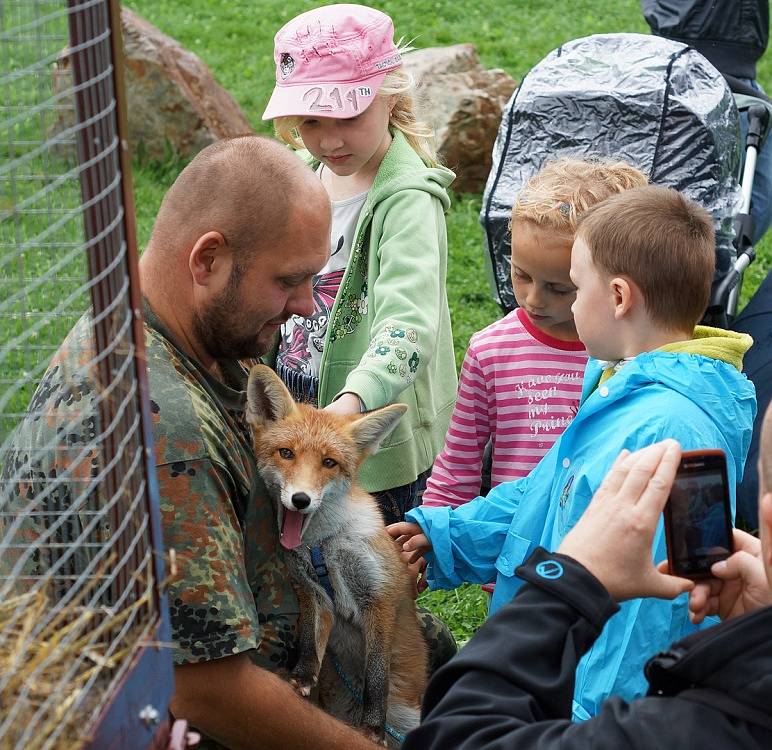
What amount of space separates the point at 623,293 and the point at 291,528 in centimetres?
105

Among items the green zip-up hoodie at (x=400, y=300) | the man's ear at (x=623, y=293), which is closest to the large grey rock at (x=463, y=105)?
the green zip-up hoodie at (x=400, y=300)

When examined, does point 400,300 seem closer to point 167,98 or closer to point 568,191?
point 568,191

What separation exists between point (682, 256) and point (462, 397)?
1.14 m

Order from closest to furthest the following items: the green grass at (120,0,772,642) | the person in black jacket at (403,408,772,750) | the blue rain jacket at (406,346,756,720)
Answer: the person in black jacket at (403,408,772,750) → the blue rain jacket at (406,346,756,720) → the green grass at (120,0,772,642)

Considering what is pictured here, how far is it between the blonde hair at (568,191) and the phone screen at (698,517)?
1.44 meters

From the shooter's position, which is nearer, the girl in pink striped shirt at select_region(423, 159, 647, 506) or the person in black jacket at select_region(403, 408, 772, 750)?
the person in black jacket at select_region(403, 408, 772, 750)

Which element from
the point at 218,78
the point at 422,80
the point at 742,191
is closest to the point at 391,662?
the point at 742,191

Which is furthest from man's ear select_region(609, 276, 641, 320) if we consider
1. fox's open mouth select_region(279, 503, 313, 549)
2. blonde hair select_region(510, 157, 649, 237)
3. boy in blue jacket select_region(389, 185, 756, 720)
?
fox's open mouth select_region(279, 503, 313, 549)

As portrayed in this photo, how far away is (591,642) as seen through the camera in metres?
1.89

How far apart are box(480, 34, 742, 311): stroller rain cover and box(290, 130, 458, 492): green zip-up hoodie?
746 mm

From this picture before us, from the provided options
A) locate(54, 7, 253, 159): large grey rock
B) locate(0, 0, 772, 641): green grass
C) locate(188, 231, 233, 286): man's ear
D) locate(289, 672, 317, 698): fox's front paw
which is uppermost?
locate(188, 231, 233, 286): man's ear

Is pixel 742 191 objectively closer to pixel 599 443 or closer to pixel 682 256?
pixel 682 256

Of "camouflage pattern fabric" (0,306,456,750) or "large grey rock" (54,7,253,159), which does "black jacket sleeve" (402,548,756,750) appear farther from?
"large grey rock" (54,7,253,159)

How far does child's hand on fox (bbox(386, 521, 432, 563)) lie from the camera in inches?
122
